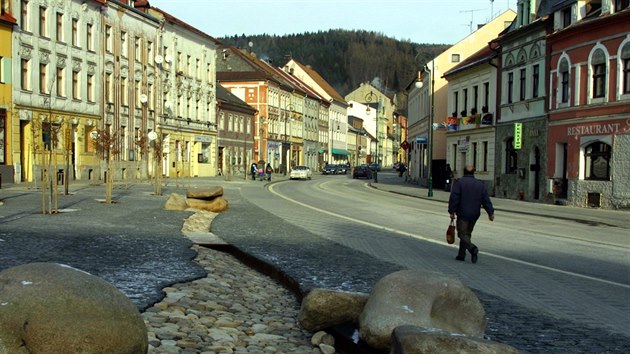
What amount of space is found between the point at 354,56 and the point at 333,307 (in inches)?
6967

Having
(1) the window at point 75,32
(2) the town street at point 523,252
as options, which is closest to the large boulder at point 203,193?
(2) the town street at point 523,252

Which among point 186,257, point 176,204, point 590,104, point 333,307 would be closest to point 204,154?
point 590,104

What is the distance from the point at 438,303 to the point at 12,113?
37397 mm

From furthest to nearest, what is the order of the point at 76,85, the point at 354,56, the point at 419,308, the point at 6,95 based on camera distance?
1. the point at 354,56
2. the point at 76,85
3. the point at 6,95
4. the point at 419,308

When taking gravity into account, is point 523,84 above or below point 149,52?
below

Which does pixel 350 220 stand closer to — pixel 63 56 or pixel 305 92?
pixel 63 56

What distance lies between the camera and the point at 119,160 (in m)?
51.4

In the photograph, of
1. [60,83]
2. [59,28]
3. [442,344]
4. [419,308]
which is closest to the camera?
[442,344]

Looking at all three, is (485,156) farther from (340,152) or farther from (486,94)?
(340,152)

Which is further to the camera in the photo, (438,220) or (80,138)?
(80,138)

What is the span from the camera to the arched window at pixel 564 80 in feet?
109

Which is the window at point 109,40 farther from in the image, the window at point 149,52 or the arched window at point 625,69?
the arched window at point 625,69

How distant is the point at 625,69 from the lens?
29.4m

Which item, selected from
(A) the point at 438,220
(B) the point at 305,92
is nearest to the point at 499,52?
(A) the point at 438,220
